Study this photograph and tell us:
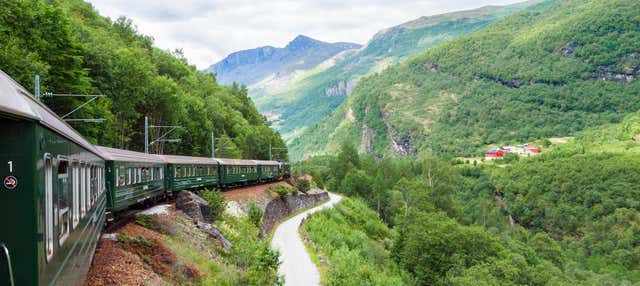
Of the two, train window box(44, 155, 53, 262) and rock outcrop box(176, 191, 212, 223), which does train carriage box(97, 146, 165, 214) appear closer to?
rock outcrop box(176, 191, 212, 223)

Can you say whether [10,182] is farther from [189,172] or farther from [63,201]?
[189,172]

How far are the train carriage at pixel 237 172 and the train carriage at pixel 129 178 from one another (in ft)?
48.9

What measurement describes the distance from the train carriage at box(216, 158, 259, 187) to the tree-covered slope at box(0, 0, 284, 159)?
9460mm

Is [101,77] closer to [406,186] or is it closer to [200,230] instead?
[200,230]

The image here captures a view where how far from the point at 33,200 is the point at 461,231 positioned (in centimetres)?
4666

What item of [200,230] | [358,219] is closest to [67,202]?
[200,230]

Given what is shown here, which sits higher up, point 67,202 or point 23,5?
point 23,5

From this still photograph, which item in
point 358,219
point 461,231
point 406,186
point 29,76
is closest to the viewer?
point 29,76

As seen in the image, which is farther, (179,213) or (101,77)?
(101,77)

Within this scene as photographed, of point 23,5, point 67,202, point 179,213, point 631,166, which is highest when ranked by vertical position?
point 23,5

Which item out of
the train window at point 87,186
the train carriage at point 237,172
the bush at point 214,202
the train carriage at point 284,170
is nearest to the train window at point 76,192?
the train window at point 87,186

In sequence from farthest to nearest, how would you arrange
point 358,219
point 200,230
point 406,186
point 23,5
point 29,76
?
point 406,186 → point 358,219 → point 23,5 → point 29,76 → point 200,230

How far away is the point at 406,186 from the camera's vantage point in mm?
72750

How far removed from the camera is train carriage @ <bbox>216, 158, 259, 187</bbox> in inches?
1698
